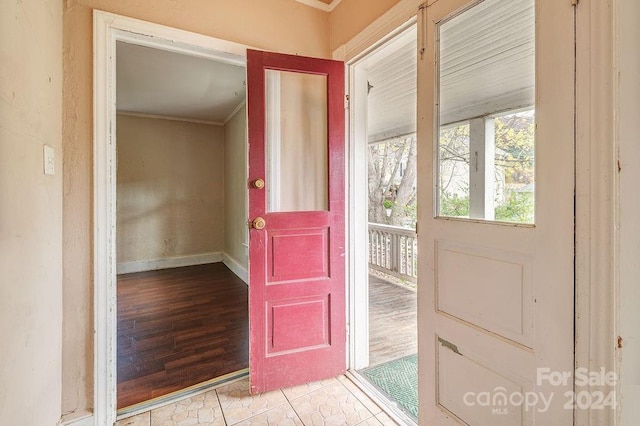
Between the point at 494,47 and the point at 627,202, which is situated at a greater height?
the point at 494,47

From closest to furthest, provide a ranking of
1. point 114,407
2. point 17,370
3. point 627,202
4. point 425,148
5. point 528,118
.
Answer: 1. point 627,202
2. point 17,370
3. point 528,118
4. point 425,148
5. point 114,407

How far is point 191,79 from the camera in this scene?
326cm

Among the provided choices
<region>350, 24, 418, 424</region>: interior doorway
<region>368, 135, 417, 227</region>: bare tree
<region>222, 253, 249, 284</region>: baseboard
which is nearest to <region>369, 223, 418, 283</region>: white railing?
<region>350, 24, 418, 424</region>: interior doorway

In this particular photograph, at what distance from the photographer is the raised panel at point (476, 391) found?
1.04 metres

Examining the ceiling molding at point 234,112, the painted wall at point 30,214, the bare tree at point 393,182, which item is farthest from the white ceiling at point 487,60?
the bare tree at point 393,182

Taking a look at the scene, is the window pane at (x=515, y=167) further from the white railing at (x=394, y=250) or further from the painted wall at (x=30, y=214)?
the white railing at (x=394, y=250)

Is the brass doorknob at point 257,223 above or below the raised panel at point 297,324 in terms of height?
above

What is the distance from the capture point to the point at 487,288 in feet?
3.71

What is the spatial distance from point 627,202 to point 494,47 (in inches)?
29.2

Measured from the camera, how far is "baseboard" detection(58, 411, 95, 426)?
144 centimetres

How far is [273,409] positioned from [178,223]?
409cm

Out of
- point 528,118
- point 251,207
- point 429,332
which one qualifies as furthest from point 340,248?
point 528,118

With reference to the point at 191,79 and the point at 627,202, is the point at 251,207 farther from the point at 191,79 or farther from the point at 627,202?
the point at 191,79

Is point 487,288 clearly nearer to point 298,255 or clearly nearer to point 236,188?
point 298,255
